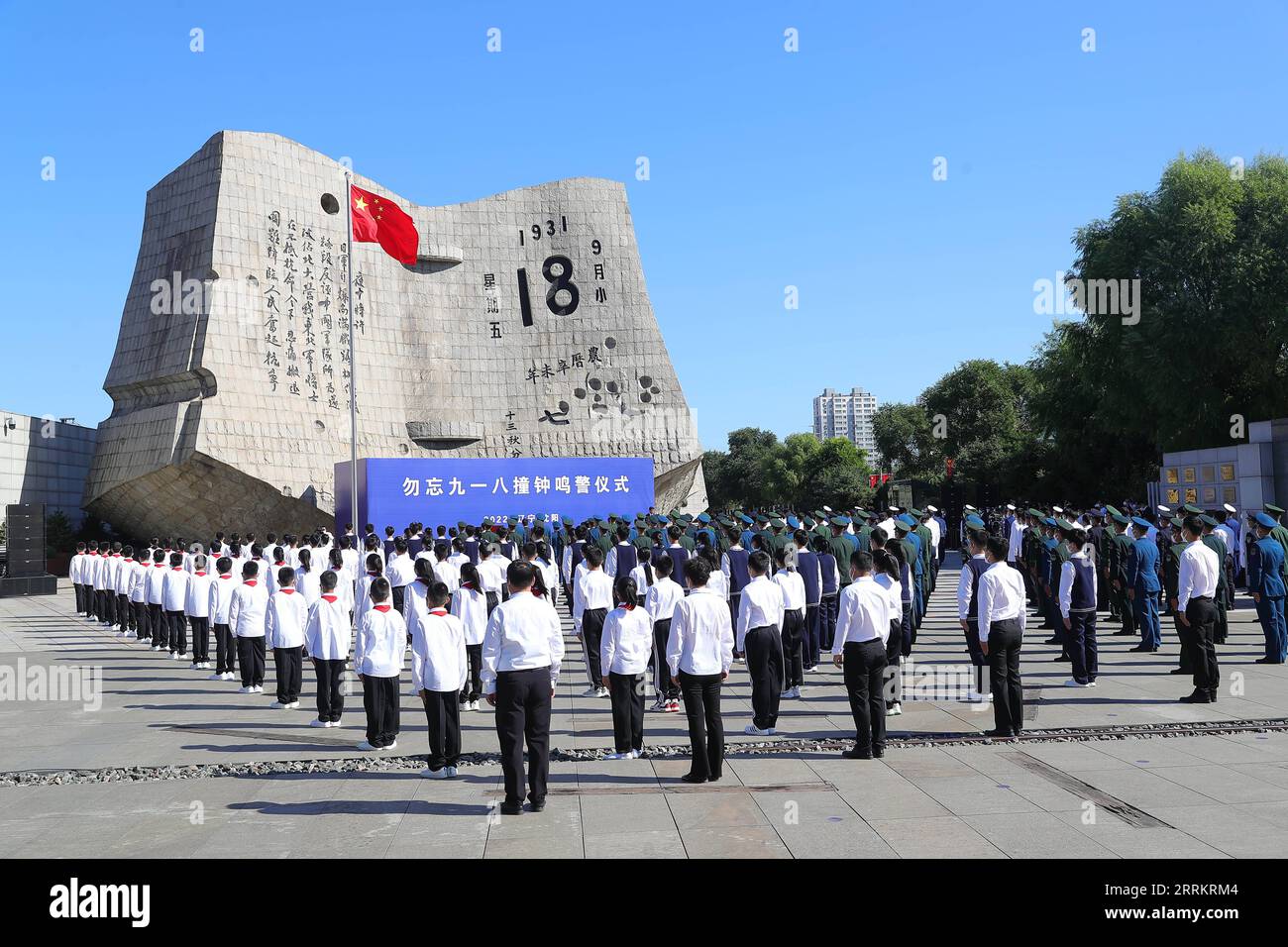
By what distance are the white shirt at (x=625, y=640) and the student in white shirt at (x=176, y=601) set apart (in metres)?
9.31

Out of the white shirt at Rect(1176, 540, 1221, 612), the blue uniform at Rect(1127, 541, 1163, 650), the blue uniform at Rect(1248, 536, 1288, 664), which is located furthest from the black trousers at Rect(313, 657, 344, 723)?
the blue uniform at Rect(1248, 536, 1288, 664)

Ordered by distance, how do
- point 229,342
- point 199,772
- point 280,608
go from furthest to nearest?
point 229,342 → point 280,608 → point 199,772

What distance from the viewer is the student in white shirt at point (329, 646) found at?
930 cm

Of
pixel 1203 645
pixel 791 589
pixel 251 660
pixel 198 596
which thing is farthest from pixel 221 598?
pixel 1203 645

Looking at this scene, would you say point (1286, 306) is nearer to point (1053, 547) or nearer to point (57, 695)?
point (1053, 547)

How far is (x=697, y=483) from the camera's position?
3747 centimetres

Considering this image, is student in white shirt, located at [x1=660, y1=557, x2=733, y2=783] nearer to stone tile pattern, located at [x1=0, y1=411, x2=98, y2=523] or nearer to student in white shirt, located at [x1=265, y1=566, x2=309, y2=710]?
student in white shirt, located at [x1=265, y1=566, x2=309, y2=710]

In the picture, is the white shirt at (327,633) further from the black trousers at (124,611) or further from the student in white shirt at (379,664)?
the black trousers at (124,611)

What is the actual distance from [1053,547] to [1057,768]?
6.74 meters

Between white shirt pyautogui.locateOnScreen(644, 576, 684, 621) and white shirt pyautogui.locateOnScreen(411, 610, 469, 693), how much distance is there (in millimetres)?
2073

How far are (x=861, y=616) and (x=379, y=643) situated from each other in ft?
12.8

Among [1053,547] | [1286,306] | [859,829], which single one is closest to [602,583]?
[859,829]

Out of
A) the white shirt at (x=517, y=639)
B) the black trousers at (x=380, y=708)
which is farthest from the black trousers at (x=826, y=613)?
the white shirt at (x=517, y=639)

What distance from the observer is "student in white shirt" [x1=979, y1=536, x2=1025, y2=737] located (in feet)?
26.6
